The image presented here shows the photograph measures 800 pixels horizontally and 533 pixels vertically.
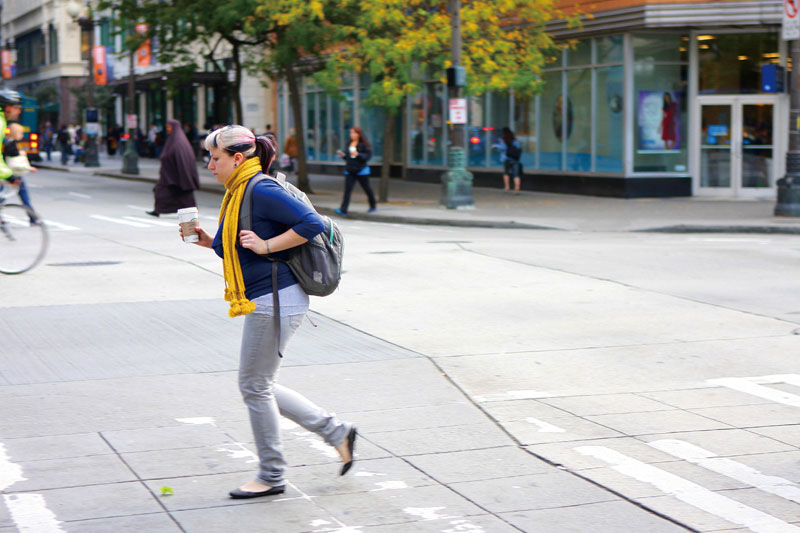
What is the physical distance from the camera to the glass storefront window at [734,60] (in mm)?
26172

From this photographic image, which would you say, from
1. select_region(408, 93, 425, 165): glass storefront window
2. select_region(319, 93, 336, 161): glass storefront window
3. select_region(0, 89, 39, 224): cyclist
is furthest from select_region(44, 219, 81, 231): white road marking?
select_region(319, 93, 336, 161): glass storefront window

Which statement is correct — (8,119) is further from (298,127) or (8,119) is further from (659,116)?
(659,116)

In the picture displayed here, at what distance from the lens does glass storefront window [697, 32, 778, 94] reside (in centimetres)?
2617

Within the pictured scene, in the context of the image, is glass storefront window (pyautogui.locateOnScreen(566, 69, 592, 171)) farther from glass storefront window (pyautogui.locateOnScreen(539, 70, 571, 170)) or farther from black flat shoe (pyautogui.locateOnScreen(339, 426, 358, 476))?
black flat shoe (pyautogui.locateOnScreen(339, 426, 358, 476))

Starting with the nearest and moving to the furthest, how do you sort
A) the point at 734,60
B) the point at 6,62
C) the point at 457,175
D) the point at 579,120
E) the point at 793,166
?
1. the point at 793,166
2. the point at 457,175
3. the point at 734,60
4. the point at 579,120
5. the point at 6,62

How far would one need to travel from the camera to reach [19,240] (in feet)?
40.6

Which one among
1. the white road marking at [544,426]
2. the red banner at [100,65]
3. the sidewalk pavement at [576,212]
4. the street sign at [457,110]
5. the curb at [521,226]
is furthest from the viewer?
the red banner at [100,65]

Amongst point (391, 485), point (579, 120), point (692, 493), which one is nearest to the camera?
point (692, 493)

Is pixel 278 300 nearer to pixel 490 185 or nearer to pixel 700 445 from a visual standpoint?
pixel 700 445

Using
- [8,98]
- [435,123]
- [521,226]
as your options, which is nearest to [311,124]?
[435,123]

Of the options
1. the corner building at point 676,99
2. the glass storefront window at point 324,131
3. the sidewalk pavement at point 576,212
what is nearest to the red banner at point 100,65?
the glass storefront window at point 324,131

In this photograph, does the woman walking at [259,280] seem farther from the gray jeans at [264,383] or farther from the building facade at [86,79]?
the building facade at [86,79]

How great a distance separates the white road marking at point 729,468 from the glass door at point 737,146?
71.8 ft

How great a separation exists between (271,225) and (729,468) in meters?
2.57
